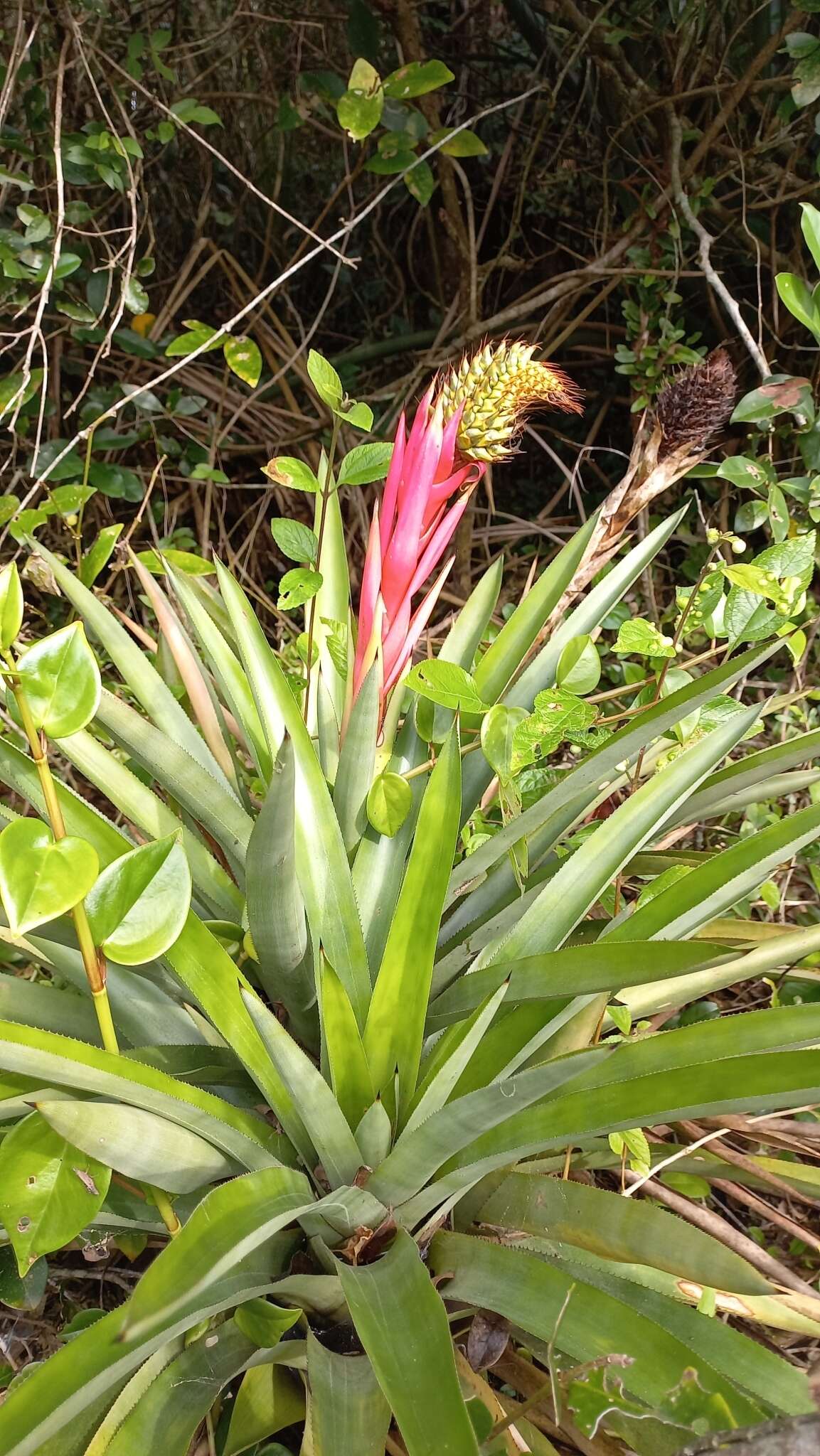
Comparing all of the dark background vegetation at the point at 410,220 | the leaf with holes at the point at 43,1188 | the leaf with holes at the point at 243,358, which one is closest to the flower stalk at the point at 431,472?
the leaf with holes at the point at 43,1188

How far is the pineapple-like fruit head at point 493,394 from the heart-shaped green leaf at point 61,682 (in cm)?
42

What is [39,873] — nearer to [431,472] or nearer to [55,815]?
[55,815]

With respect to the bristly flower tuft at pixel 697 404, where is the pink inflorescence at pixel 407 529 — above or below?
below

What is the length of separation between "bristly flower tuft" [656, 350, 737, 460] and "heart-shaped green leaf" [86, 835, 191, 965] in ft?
1.95

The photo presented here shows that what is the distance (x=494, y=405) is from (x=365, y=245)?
1.99 meters

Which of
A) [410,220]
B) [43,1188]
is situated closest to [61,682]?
[43,1188]

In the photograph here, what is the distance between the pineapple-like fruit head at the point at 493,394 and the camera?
2.51 feet

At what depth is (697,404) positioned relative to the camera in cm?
78

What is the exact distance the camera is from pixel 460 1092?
26.7 inches

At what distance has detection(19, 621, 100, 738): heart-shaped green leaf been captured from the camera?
497mm

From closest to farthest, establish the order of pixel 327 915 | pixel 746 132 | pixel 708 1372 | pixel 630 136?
pixel 708 1372, pixel 327 915, pixel 746 132, pixel 630 136

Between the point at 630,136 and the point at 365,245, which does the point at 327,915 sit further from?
the point at 365,245

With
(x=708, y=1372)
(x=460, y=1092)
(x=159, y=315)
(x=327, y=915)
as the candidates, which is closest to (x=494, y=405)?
(x=327, y=915)

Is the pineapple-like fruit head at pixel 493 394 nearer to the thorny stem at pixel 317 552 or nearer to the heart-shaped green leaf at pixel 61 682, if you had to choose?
the thorny stem at pixel 317 552
